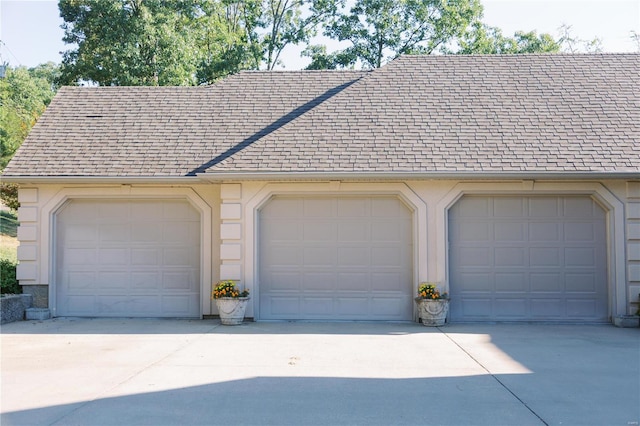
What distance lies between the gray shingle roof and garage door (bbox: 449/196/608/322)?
41.6 inches

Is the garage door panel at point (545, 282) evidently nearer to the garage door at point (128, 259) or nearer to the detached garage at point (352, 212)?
the detached garage at point (352, 212)

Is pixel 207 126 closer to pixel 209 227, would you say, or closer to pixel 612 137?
pixel 209 227

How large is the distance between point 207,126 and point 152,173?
75.0 inches

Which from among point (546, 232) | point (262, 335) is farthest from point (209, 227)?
point (546, 232)

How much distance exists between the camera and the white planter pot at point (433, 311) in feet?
36.2

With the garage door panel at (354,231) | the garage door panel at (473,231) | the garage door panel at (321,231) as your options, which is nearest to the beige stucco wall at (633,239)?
the garage door panel at (473,231)

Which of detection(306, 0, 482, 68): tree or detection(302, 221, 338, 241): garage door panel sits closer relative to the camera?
detection(302, 221, 338, 241): garage door panel

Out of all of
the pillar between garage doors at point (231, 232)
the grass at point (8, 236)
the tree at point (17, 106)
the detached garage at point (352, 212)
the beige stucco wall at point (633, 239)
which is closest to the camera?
the beige stucco wall at point (633, 239)

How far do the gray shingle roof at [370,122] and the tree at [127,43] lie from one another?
26.7ft

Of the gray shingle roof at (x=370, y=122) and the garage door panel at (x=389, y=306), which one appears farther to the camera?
the garage door panel at (x=389, y=306)

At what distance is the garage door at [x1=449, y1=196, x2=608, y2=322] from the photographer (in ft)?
38.3

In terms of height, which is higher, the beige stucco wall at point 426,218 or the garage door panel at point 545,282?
the beige stucco wall at point 426,218

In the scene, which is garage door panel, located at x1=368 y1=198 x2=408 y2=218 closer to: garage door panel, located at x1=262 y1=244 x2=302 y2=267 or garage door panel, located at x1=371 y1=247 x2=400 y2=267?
garage door panel, located at x1=371 y1=247 x2=400 y2=267

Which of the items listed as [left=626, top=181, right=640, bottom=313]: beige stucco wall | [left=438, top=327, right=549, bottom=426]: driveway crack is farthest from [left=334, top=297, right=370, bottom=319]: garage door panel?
[left=626, top=181, right=640, bottom=313]: beige stucco wall
